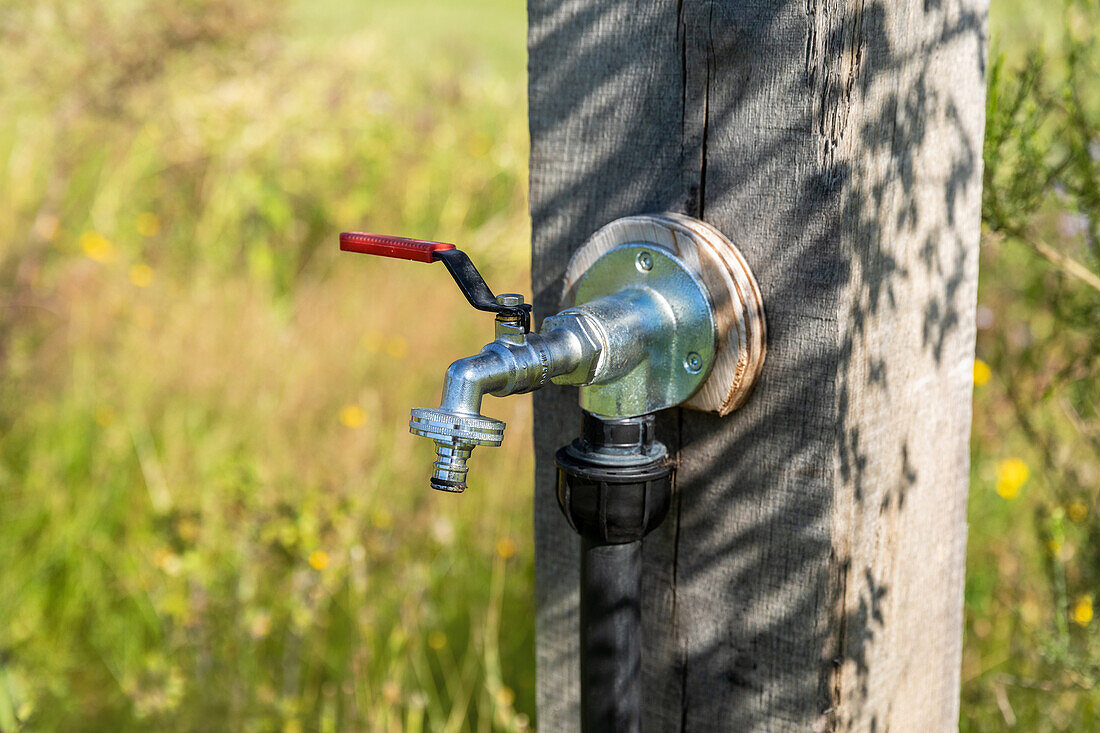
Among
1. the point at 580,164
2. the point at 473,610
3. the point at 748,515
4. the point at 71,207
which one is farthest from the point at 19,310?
the point at 748,515

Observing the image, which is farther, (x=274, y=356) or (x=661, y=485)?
(x=274, y=356)

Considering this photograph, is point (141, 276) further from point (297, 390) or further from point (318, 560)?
point (318, 560)

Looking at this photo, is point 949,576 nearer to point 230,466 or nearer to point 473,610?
point 473,610

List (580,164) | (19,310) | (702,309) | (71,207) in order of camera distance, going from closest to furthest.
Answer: (702,309), (580,164), (19,310), (71,207)

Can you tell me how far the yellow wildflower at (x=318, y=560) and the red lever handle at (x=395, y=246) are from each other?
111 cm

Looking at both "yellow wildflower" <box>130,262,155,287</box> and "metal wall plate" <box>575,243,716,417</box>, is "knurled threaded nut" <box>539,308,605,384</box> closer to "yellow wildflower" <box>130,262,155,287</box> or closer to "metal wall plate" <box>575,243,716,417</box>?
"metal wall plate" <box>575,243,716,417</box>

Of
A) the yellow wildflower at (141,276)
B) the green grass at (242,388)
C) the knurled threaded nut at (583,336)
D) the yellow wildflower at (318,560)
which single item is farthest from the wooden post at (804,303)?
the yellow wildflower at (141,276)

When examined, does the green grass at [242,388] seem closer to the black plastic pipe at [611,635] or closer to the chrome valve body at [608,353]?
the black plastic pipe at [611,635]

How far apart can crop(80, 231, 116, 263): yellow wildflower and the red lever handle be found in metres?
2.75

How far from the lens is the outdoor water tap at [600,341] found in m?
0.86

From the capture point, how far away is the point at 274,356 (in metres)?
3.10

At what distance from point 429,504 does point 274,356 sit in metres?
0.82

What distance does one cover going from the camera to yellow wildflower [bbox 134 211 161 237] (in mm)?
3850

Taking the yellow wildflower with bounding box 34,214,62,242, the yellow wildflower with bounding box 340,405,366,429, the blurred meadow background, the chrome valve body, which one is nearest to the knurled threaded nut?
the chrome valve body
